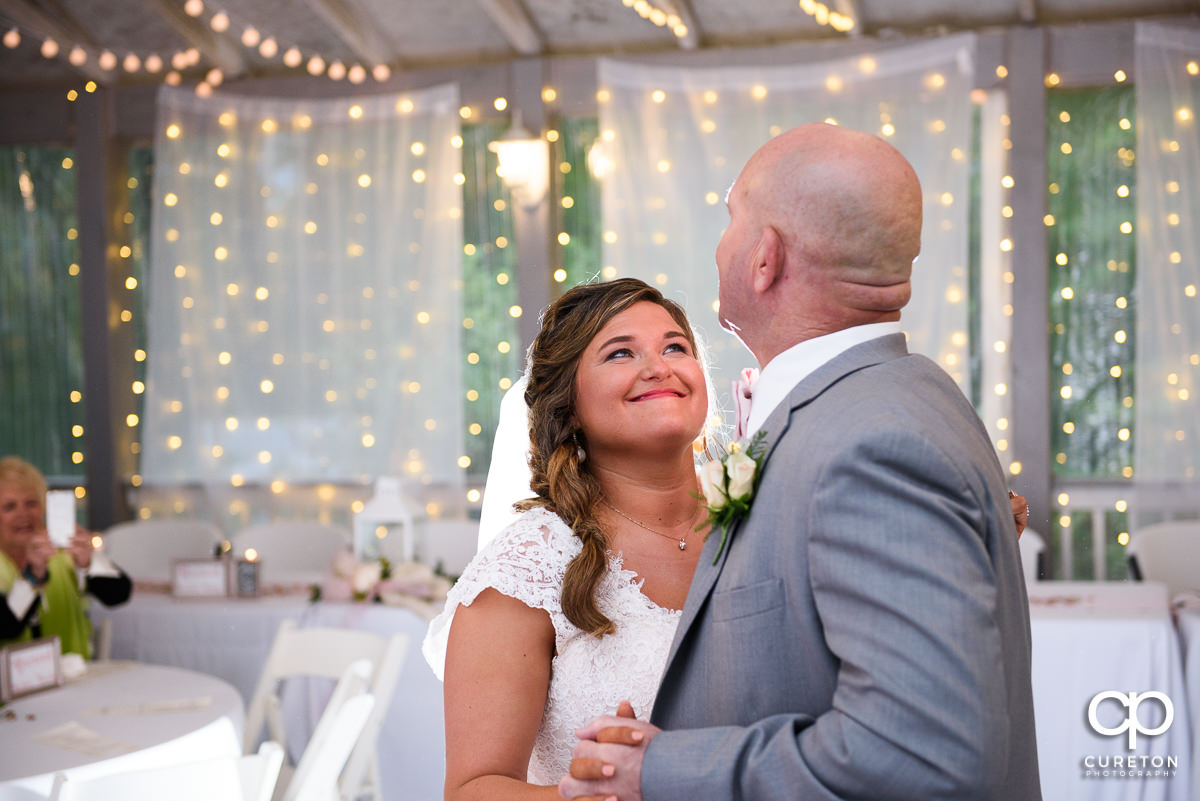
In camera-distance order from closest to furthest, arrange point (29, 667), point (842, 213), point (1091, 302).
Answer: point (842, 213) → point (29, 667) → point (1091, 302)

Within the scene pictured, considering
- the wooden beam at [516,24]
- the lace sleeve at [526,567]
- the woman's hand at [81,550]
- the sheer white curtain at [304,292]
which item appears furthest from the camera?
the sheer white curtain at [304,292]

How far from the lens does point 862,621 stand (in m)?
1.06

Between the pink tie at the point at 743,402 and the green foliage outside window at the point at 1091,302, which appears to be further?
the green foliage outside window at the point at 1091,302

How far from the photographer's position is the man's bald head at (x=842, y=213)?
3.94 feet

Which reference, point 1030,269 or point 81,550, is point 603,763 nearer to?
point 81,550

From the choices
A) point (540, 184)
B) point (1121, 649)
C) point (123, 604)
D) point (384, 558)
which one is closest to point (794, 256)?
point (1121, 649)

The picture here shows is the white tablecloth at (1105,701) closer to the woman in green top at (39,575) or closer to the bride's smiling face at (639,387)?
the bride's smiling face at (639,387)

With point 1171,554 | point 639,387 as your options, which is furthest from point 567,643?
point 1171,554

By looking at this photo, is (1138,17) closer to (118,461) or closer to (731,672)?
(731,672)

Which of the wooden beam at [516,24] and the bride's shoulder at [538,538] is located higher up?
the wooden beam at [516,24]

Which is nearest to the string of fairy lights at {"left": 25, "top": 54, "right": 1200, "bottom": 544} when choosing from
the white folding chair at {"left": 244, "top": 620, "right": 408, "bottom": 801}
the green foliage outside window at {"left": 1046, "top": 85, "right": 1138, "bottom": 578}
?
the green foliage outside window at {"left": 1046, "top": 85, "right": 1138, "bottom": 578}

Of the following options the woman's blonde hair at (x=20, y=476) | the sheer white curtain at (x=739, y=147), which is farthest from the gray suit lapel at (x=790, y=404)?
the sheer white curtain at (x=739, y=147)

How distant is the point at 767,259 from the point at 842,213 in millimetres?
95

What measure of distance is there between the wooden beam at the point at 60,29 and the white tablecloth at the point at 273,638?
3.45m
